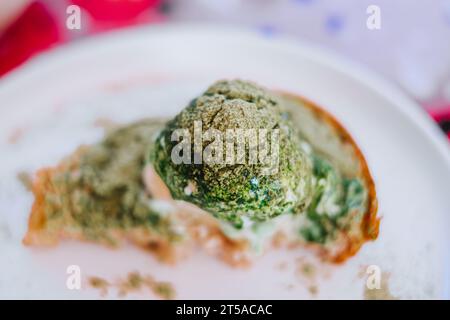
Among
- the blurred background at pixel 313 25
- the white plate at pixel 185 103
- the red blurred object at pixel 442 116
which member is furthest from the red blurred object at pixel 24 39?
the red blurred object at pixel 442 116

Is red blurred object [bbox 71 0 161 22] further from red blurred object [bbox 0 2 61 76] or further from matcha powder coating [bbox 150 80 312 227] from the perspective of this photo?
matcha powder coating [bbox 150 80 312 227]

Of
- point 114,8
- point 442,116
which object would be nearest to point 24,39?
point 114,8

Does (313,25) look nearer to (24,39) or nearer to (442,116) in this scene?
(442,116)

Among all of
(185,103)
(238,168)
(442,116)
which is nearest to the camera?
(238,168)

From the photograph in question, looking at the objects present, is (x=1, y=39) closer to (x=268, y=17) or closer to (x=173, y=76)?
(x=173, y=76)

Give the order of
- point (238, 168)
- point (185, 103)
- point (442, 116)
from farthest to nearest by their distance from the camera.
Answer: point (442, 116)
point (185, 103)
point (238, 168)

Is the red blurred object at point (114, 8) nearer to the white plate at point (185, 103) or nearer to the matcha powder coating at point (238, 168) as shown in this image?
the white plate at point (185, 103)

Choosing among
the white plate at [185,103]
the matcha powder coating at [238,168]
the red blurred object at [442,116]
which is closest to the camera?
the matcha powder coating at [238,168]

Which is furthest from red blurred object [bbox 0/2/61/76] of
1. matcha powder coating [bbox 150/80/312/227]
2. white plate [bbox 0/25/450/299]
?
matcha powder coating [bbox 150/80/312/227]
